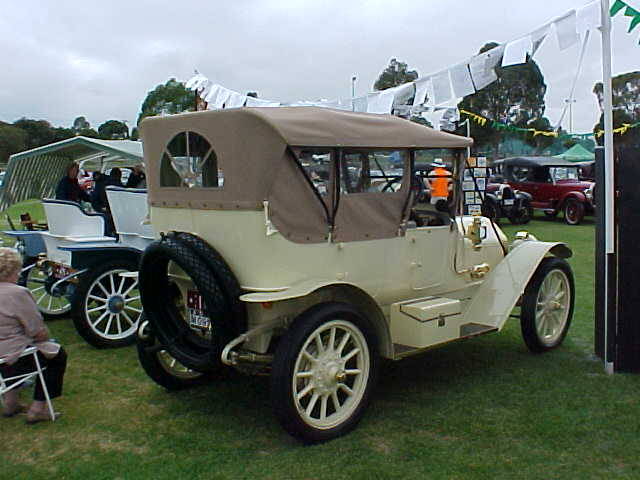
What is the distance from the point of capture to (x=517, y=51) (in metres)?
7.44

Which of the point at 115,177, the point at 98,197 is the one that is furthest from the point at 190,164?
the point at 115,177

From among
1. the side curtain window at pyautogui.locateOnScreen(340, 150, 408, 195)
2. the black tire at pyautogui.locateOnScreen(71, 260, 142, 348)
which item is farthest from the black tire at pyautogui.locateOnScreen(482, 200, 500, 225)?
the black tire at pyautogui.locateOnScreen(71, 260, 142, 348)

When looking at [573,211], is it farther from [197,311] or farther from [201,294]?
[201,294]

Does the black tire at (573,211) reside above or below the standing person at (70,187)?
below

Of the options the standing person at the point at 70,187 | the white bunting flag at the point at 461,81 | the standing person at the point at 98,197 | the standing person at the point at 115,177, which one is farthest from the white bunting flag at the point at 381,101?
the standing person at the point at 70,187

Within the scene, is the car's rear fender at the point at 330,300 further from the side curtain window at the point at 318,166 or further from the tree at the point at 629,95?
the tree at the point at 629,95

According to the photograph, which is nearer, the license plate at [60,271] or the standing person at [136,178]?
the license plate at [60,271]

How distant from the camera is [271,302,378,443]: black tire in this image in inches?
147

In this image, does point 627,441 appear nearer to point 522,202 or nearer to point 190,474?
point 190,474

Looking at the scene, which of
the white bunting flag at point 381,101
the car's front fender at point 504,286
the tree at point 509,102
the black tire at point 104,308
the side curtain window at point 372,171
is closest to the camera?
the side curtain window at point 372,171

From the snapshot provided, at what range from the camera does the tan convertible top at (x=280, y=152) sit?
12.9ft

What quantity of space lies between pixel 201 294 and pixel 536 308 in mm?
3014

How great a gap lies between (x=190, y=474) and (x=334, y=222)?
1.74 metres

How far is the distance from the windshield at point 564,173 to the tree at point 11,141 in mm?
32279
